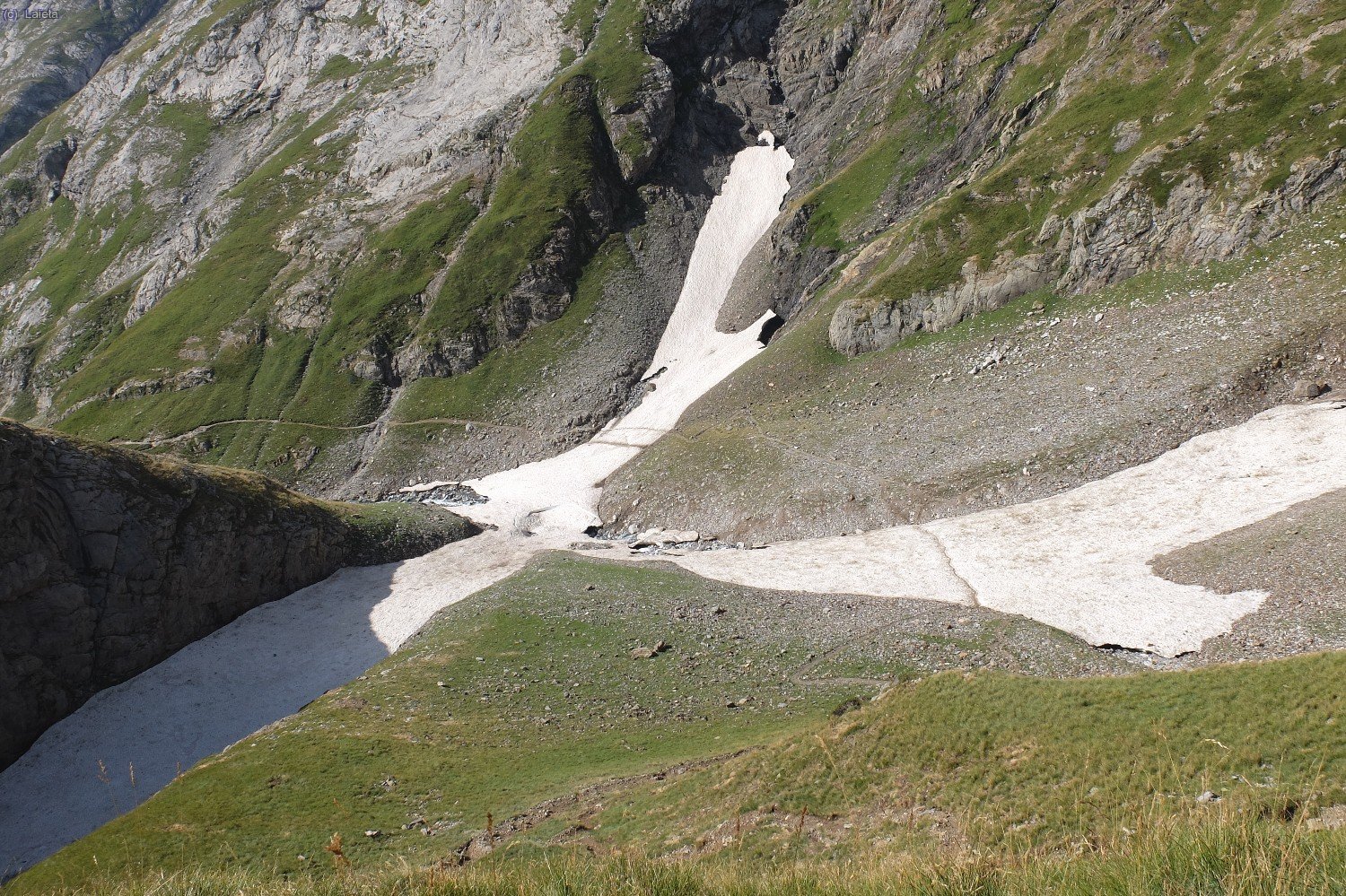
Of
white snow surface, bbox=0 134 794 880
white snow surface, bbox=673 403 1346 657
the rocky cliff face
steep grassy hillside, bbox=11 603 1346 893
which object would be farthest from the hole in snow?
steep grassy hillside, bbox=11 603 1346 893

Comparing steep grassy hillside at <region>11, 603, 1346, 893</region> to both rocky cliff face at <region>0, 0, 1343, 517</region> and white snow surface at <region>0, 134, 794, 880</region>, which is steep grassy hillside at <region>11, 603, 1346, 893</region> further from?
rocky cliff face at <region>0, 0, 1343, 517</region>

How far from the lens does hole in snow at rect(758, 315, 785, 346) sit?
87.0 metres

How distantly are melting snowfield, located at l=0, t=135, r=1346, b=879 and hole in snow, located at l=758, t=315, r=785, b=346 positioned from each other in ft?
143

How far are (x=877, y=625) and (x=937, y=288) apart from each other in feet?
135

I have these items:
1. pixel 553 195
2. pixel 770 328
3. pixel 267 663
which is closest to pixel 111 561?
pixel 267 663

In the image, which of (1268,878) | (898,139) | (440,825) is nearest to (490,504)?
(440,825)

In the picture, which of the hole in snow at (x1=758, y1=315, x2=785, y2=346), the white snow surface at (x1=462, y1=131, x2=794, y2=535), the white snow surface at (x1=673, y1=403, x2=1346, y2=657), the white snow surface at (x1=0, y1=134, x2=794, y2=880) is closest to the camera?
the white snow surface at (x1=0, y1=134, x2=794, y2=880)

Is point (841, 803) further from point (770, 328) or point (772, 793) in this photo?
point (770, 328)

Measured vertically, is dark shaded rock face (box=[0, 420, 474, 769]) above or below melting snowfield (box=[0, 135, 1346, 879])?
above

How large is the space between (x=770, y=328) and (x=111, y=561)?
68.9m

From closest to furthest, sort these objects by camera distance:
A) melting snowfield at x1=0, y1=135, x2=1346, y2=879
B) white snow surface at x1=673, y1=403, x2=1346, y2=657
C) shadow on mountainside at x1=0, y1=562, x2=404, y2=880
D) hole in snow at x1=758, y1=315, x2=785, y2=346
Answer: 1. shadow on mountainside at x1=0, y1=562, x2=404, y2=880
2. melting snowfield at x1=0, y1=135, x2=1346, y2=879
3. white snow surface at x1=673, y1=403, x2=1346, y2=657
4. hole in snow at x1=758, y1=315, x2=785, y2=346

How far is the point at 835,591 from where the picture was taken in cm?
3800

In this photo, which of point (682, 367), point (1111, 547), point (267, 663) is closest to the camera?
point (1111, 547)

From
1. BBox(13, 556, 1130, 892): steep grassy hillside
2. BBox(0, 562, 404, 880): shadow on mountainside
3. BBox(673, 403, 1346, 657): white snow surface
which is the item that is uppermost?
BBox(0, 562, 404, 880): shadow on mountainside
